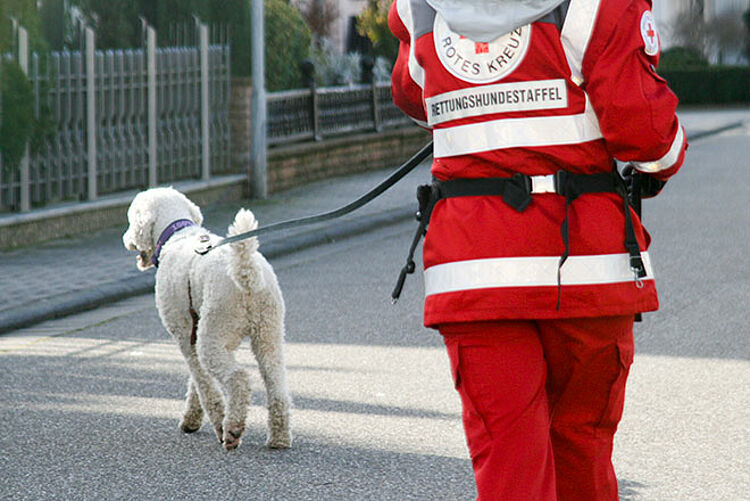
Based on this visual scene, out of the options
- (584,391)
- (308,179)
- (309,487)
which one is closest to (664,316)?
(309,487)

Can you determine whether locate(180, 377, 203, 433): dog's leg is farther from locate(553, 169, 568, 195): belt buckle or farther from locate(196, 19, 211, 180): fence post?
locate(196, 19, 211, 180): fence post

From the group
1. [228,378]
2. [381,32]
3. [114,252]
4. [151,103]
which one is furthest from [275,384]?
[381,32]

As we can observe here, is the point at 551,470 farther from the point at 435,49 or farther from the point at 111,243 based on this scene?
the point at 111,243

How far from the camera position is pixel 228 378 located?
5344mm

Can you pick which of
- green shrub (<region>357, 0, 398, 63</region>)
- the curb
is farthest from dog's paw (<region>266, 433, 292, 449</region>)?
green shrub (<region>357, 0, 398, 63</region>)

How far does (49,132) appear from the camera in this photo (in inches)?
477

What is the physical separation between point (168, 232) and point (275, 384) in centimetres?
92

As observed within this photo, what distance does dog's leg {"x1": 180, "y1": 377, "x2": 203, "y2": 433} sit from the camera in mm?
5809

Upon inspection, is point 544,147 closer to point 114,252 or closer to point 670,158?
point 670,158

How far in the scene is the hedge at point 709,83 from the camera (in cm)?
3925

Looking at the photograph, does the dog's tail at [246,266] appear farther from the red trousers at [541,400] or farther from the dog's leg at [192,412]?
the red trousers at [541,400]

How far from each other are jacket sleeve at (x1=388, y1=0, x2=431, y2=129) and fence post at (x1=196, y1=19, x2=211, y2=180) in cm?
1138

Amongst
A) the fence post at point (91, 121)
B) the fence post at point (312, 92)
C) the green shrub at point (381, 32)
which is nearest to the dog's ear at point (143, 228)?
the fence post at point (91, 121)

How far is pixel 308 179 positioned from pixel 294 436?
37.3 feet
